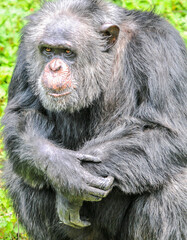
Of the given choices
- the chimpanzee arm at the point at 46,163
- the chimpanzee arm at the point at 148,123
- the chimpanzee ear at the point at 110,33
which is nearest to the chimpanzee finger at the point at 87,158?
the chimpanzee arm at the point at 46,163

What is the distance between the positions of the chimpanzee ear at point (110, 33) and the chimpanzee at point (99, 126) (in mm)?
10

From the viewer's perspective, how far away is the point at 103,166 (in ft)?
18.0

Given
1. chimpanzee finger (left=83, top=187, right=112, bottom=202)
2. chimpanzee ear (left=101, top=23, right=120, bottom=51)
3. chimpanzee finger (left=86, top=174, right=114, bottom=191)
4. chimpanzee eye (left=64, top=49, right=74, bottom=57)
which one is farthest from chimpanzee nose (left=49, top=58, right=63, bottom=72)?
chimpanzee finger (left=83, top=187, right=112, bottom=202)

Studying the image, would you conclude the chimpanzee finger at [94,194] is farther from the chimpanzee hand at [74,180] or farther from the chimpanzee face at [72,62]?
the chimpanzee face at [72,62]

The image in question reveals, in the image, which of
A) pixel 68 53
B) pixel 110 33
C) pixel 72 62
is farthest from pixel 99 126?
pixel 110 33

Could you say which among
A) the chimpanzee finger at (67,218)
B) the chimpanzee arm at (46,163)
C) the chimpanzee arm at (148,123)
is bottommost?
the chimpanzee finger at (67,218)

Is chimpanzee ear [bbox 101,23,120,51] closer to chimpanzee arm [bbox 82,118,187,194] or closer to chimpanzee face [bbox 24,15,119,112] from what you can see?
chimpanzee face [bbox 24,15,119,112]

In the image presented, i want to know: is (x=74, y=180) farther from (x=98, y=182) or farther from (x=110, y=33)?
(x=110, y=33)

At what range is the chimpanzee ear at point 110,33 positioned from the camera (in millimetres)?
5828

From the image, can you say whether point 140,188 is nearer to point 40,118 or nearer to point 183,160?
point 183,160

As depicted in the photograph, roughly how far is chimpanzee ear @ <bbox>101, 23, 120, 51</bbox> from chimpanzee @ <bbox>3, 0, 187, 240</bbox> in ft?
0.03

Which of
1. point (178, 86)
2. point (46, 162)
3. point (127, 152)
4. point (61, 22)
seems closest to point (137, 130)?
point (127, 152)

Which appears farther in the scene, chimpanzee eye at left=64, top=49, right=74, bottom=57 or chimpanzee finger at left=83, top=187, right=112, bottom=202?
chimpanzee eye at left=64, top=49, right=74, bottom=57

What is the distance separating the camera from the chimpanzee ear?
5.83m
